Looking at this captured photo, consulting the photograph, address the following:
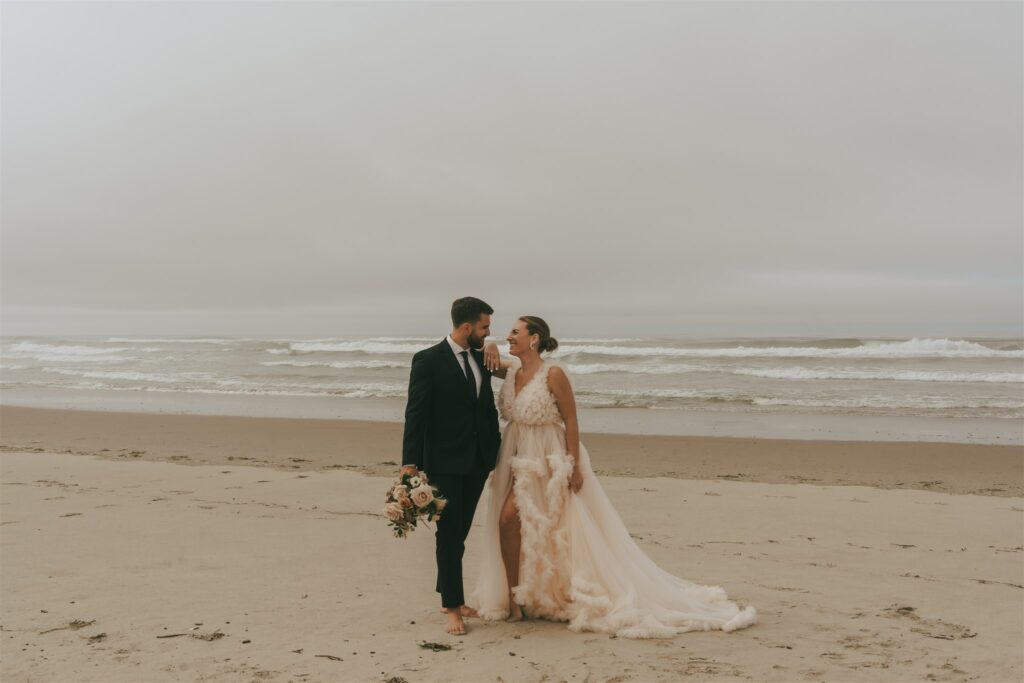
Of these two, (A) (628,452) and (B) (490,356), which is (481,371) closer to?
(B) (490,356)

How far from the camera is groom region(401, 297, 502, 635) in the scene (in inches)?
185

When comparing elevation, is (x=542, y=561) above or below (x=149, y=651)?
above

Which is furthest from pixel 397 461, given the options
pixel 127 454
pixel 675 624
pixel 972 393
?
pixel 972 393

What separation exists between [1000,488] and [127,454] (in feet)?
41.7

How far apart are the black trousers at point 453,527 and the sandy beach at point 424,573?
0.85 feet

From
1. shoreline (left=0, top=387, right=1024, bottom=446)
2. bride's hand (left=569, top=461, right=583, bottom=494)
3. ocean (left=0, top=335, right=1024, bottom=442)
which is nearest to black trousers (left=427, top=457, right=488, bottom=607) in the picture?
bride's hand (left=569, top=461, right=583, bottom=494)

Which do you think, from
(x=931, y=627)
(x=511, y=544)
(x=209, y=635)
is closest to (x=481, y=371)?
(x=511, y=544)

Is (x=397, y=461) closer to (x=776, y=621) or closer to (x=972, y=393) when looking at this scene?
(x=776, y=621)

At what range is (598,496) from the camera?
498 centimetres

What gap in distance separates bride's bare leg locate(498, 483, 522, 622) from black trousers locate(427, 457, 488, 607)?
243 mm

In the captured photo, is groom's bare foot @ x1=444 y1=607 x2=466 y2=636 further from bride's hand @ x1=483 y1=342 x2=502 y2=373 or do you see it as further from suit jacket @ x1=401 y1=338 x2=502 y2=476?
bride's hand @ x1=483 y1=342 x2=502 y2=373

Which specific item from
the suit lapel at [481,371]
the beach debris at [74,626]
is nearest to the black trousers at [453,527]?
the suit lapel at [481,371]

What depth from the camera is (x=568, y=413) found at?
4.84 m

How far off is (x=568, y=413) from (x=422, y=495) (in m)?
1.08
